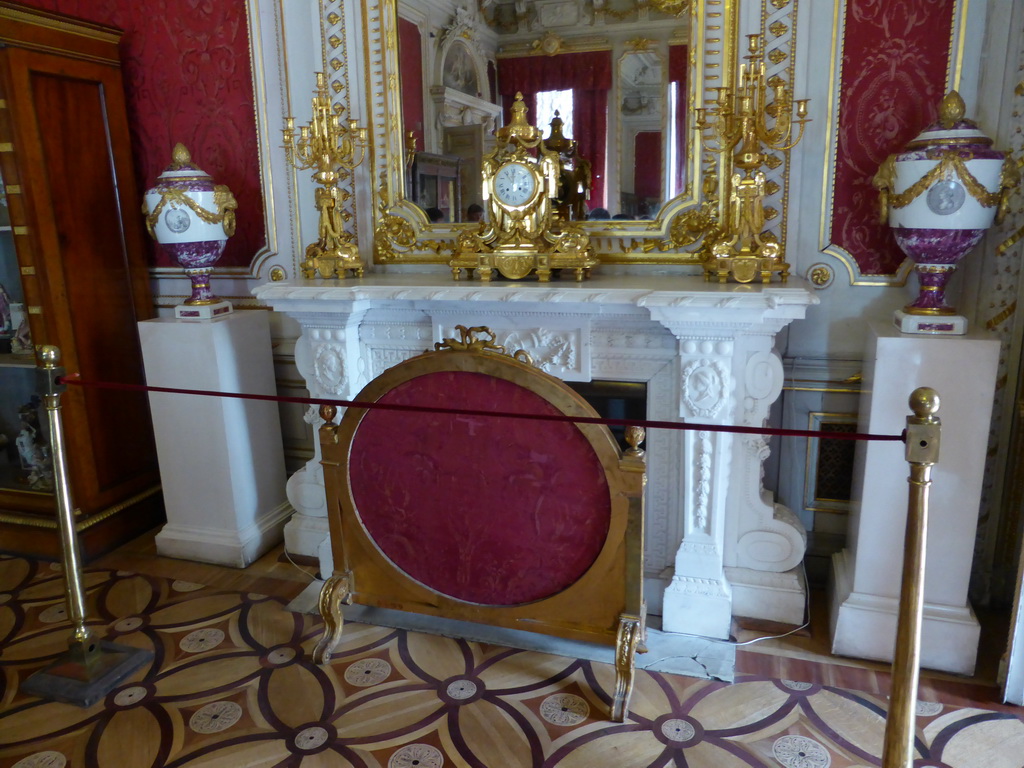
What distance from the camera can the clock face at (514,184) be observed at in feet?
7.68

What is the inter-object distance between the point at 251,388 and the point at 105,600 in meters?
0.90

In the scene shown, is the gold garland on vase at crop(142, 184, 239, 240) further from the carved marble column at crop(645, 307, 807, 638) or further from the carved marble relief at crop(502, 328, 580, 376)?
the carved marble column at crop(645, 307, 807, 638)

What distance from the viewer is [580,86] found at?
2.40 metres

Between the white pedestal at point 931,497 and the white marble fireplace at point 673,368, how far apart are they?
0.21m

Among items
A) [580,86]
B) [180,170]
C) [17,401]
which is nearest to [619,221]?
[580,86]

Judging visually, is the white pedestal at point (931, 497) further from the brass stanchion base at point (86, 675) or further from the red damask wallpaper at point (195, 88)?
the red damask wallpaper at point (195, 88)

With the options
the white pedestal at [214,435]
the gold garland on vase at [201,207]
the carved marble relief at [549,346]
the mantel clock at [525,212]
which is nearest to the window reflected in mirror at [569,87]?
the mantel clock at [525,212]

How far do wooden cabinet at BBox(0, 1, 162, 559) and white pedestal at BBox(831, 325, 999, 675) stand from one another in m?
2.79

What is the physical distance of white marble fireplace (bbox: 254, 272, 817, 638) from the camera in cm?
216

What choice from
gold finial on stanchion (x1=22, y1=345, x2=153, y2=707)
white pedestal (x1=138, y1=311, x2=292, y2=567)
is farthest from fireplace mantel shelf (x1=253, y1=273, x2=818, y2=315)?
gold finial on stanchion (x1=22, y1=345, x2=153, y2=707)

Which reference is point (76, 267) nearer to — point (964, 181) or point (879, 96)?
point (879, 96)

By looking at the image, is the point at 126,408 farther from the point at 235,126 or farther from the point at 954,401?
the point at 954,401

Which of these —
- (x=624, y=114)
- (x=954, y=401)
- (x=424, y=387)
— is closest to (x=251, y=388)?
(x=424, y=387)

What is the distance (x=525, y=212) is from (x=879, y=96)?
3.66 ft
